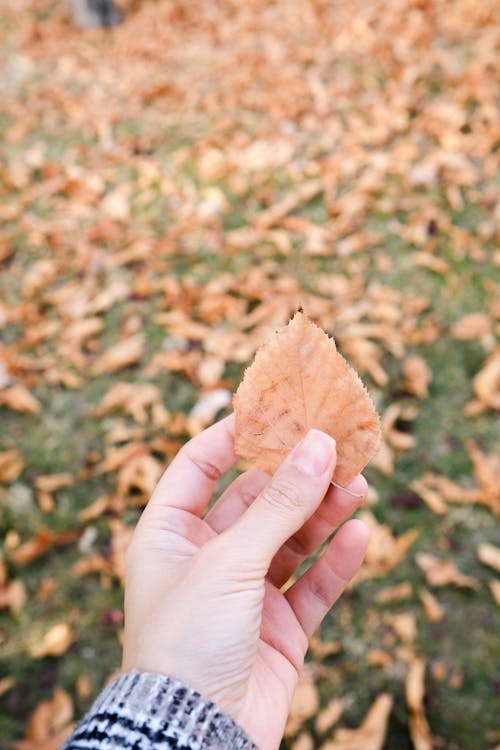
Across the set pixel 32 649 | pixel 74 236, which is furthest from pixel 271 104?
pixel 32 649

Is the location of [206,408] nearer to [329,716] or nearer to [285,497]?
[329,716]

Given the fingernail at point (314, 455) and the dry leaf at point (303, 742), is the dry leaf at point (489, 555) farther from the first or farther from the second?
the fingernail at point (314, 455)

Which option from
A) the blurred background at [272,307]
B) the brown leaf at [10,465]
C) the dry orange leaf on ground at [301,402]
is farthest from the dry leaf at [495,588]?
the brown leaf at [10,465]

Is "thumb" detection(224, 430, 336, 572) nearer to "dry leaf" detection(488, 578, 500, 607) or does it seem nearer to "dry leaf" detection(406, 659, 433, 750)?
"dry leaf" detection(406, 659, 433, 750)

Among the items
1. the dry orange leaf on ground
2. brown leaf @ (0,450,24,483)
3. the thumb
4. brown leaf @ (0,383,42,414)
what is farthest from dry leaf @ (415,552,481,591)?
brown leaf @ (0,383,42,414)

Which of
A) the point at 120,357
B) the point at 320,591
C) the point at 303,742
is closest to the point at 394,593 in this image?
the point at 303,742

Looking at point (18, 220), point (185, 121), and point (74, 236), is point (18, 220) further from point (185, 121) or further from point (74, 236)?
point (185, 121)
